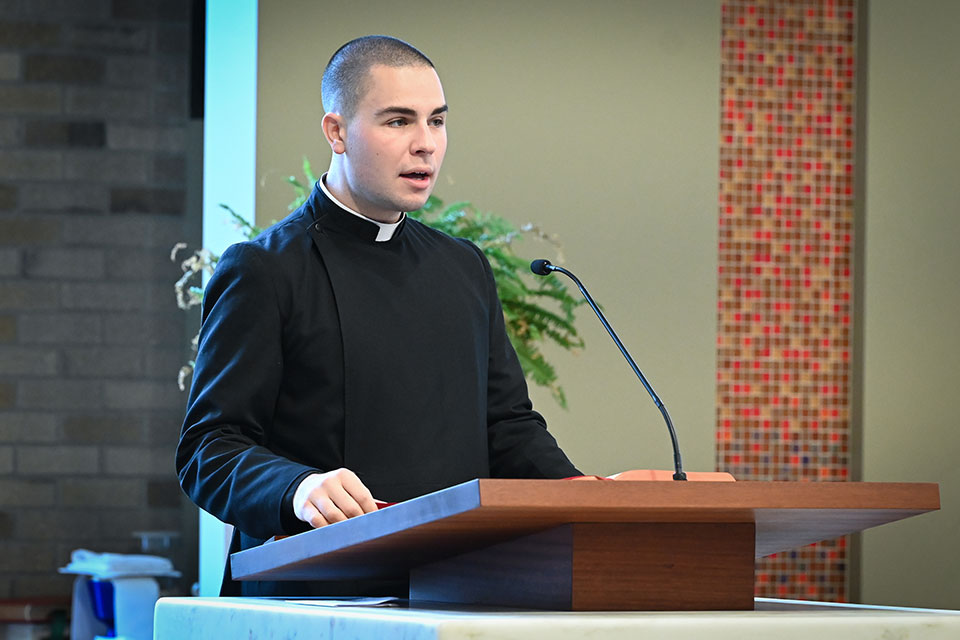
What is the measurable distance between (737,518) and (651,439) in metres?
3.59

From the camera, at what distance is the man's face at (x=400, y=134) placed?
177 cm

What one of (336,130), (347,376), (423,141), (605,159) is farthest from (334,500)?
(605,159)

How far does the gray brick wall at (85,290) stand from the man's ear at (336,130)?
415cm

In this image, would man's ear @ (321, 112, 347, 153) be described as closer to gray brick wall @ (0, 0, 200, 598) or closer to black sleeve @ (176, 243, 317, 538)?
black sleeve @ (176, 243, 317, 538)

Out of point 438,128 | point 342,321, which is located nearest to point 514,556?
point 342,321

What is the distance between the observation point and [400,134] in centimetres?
178

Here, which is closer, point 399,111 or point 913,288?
point 399,111

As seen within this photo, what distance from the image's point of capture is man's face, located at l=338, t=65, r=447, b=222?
5.82 ft

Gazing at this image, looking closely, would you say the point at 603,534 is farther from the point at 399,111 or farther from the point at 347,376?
the point at 399,111

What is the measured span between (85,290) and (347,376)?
437cm

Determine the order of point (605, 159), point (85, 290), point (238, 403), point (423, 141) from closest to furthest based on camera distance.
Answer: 1. point (238, 403)
2. point (423, 141)
3. point (605, 159)
4. point (85, 290)

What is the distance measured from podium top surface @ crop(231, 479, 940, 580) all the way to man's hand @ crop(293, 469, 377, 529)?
5 cm

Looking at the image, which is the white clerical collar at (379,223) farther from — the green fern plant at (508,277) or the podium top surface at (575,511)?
the green fern plant at (508,277)

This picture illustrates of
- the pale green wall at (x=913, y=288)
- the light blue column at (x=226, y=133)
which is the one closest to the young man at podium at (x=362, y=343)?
the light blue column at (x=226, y=133)
